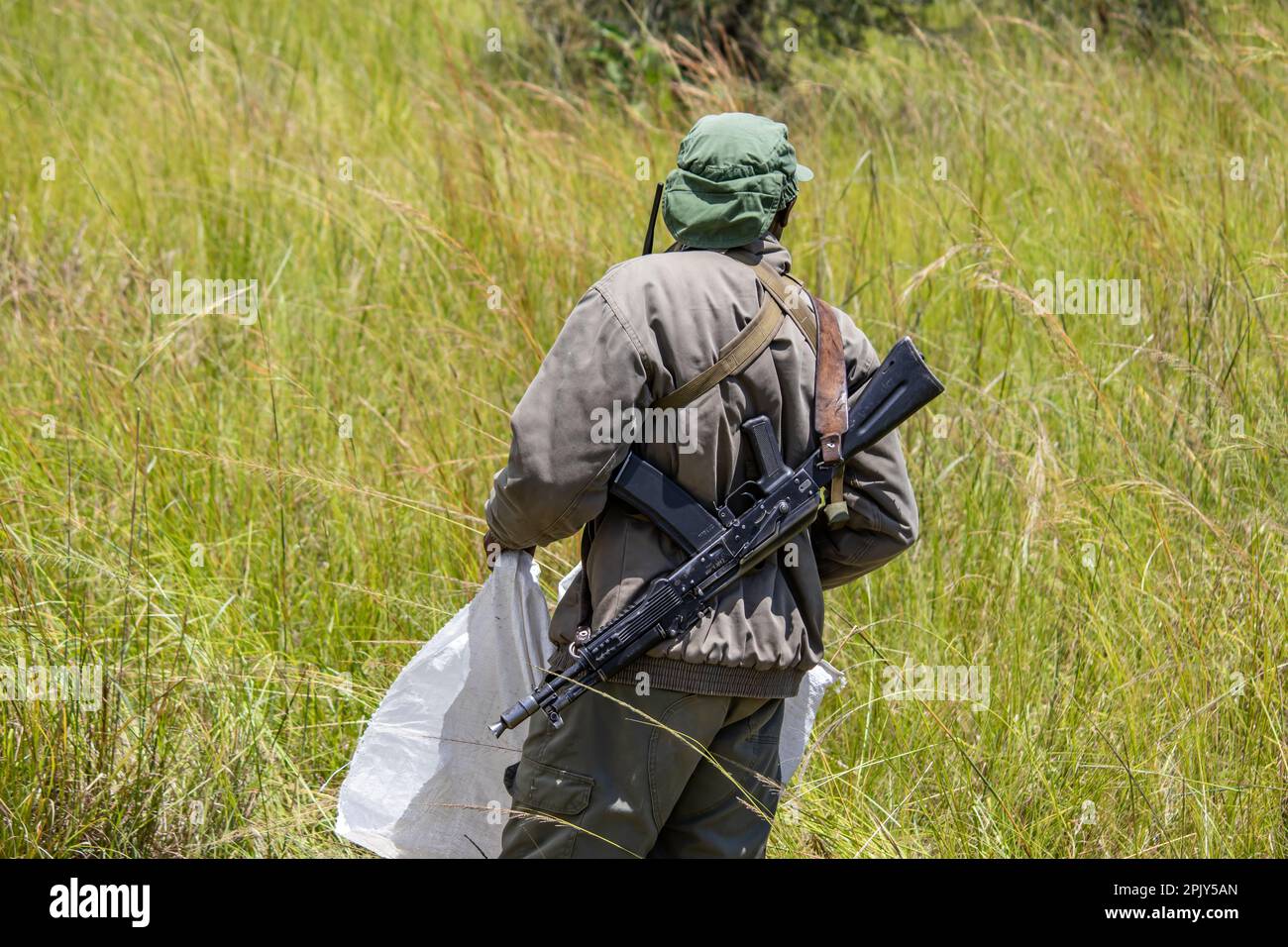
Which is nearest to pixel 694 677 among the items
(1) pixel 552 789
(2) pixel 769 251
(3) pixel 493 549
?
(1) pixel 552 789

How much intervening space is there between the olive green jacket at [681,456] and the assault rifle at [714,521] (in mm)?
36

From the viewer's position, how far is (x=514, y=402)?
159 inches

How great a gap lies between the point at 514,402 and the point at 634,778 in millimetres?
1913

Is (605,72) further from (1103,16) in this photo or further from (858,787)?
(858,787)

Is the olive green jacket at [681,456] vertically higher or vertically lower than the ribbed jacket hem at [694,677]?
higher

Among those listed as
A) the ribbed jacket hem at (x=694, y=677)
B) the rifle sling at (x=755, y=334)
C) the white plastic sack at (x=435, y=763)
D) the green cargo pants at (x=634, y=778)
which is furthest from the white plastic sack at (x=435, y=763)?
the rifle sling at (x=755, y=334)

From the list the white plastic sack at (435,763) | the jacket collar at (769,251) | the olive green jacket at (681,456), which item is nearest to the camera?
the olive green jacket at (681,456)

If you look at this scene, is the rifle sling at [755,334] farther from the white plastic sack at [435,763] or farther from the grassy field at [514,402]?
the grassy field at [514,402]

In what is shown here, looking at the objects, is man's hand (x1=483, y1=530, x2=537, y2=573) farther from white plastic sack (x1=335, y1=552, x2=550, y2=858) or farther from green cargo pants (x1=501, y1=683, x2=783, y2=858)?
green cargo pants (x1=501, y1=683, x2=783, y2=858)

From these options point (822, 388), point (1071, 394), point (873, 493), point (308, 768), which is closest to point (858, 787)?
point (873, 493)

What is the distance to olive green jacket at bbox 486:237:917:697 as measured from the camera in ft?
7.26

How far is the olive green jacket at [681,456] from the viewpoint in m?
2.21

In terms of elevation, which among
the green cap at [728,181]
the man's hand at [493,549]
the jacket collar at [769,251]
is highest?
the green cap at [728,181]

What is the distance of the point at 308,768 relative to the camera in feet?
9.99
